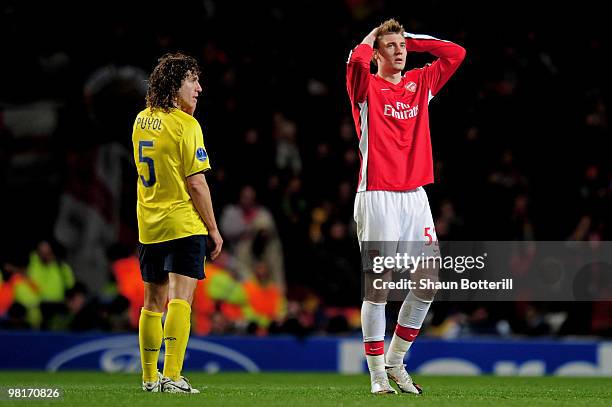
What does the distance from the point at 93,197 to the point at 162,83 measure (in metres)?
6.99

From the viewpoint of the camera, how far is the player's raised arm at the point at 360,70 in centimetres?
673

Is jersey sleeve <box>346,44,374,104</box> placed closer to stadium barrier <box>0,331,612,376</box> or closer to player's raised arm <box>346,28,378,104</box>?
player's raised arm <box>346,28,378,104</box>

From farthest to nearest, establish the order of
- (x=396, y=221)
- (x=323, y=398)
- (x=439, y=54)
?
(x=439, y=54) → (x=396, y=221) → (x=323, y=398)

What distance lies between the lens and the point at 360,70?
673cm

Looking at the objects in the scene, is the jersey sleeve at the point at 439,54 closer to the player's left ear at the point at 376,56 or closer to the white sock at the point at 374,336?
the player's left ear at the point at 376,56

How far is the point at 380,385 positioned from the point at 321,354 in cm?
463

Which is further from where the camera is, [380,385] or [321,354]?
[321,354]

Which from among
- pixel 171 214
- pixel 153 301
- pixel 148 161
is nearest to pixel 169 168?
pixel 148 161

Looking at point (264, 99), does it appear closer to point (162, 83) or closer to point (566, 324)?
point (566, 324)

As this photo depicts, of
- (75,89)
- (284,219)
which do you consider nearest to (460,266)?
(284,219)

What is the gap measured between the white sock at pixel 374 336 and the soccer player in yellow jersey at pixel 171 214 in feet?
3.35

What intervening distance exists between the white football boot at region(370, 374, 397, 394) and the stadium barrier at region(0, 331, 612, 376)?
4.43 m

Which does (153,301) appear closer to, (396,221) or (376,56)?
→ (396,221)

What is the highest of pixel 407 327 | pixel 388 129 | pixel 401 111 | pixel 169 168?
pixel 401 111
